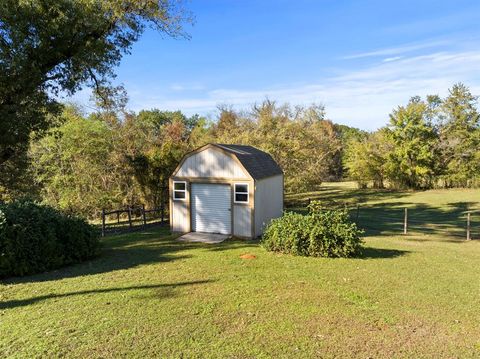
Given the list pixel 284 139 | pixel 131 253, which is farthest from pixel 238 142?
pixel 131 253

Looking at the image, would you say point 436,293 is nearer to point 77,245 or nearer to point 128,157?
point 77,245

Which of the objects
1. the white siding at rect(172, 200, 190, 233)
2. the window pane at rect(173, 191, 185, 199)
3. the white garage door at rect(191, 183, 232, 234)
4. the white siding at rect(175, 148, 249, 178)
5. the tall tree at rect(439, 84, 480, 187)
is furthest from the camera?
the tall tree at rect(439, 84, 480, 187)

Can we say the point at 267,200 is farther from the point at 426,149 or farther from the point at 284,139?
the point at 426,149

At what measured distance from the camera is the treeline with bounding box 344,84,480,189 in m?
34.6

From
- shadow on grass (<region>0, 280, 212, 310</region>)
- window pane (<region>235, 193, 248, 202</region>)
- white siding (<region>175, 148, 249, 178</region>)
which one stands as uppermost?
white siding (<region>175, 148, 249, 178</region>)

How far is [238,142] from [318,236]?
15004mm

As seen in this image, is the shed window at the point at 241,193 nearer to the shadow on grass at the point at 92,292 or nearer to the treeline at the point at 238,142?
the shadow on grass at the point at 92,292

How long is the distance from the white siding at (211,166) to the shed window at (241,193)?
345 mm

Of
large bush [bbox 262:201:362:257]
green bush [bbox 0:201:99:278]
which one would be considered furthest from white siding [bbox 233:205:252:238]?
green bush [bbox 0:201:99:278]

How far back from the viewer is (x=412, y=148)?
3491cm

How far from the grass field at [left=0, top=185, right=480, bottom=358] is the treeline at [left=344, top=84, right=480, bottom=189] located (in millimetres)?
26955

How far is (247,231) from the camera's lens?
13.4 metres

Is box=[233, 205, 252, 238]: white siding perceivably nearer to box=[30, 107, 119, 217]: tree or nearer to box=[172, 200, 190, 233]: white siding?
box=[172, 200, 190, 233]: white siding

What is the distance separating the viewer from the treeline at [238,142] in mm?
20297
